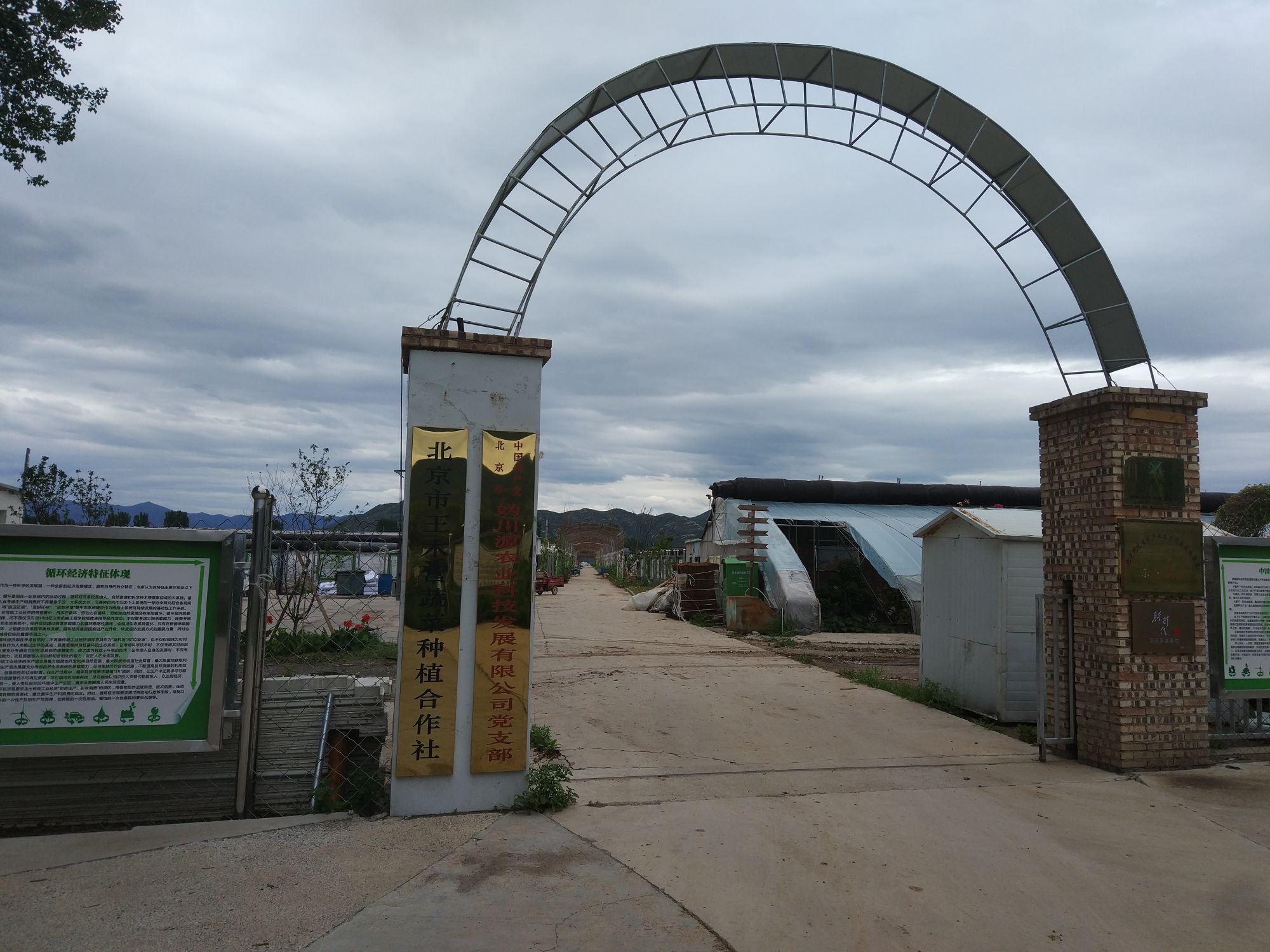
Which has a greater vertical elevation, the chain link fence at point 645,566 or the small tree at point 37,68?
the small tree at point 37,68

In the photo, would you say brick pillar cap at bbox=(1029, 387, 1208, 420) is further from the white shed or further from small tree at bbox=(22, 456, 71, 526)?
small tree at bbox=(22, 456, 71, 526)

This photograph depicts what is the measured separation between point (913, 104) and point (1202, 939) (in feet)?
22.1

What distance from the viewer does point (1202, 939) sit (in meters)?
3.89

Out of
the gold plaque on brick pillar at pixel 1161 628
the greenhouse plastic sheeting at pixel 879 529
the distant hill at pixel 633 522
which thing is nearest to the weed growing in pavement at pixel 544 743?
the gold plaque on brick pillar at pixel 1161 628

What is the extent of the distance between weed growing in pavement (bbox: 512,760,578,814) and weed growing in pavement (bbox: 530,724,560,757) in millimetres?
1433

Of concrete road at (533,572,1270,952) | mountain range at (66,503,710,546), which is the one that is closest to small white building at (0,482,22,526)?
mountain range at (66,503,710,546)

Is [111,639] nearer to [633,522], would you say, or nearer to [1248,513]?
[1248,513]

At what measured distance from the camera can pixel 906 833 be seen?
202 inches

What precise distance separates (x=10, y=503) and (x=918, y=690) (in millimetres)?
20550

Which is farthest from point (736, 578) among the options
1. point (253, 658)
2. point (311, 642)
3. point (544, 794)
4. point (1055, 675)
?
point (253, 658)

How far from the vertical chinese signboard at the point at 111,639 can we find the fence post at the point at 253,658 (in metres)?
0.14

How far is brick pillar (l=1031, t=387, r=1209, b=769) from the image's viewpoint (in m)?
6.77

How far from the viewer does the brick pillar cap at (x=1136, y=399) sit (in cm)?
695

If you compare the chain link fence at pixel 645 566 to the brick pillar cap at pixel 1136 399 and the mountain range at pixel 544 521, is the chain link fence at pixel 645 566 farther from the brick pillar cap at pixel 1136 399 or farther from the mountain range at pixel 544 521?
the brick pillar cap at pixel 1136 399
